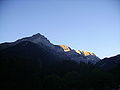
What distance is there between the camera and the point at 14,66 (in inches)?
4321

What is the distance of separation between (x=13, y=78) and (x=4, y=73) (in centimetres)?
563

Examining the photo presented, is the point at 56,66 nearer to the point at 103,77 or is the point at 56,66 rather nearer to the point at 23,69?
the point at 23,69

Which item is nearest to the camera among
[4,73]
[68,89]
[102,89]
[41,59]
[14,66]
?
[102,89]

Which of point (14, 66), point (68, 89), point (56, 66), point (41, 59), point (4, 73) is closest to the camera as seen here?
point (68, 89)

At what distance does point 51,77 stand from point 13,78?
23442 millimetres

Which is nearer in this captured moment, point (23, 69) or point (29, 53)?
point (23, 69)

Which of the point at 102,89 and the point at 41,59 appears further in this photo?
the point at 41,59

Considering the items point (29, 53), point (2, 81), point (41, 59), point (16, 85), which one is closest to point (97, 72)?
point (16, 85)

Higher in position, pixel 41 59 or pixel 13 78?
pixel 41 59

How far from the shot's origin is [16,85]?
289 feet

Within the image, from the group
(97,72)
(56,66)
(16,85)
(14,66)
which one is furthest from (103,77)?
(56,66)

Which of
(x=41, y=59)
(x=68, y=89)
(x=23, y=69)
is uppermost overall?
(x=41, y=59)

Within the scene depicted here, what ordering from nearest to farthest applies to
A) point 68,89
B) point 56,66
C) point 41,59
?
point 68,89 < point 56,66 < point 41,59

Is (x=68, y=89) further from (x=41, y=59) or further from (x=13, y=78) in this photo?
(x=41, y=59)
